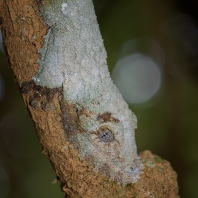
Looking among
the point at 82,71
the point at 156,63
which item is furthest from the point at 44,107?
the point at 156,63

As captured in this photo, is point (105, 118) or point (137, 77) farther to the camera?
point (137, 77)

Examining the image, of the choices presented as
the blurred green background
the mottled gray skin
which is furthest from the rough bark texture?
the blurred green background

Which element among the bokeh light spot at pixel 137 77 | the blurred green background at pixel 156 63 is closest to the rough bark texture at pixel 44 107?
the blurred green background at pixel 156 63

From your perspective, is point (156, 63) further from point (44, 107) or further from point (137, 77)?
point (44, 107)

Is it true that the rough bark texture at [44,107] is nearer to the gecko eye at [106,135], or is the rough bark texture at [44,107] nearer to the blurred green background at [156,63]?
the gecko eye at [106,135]

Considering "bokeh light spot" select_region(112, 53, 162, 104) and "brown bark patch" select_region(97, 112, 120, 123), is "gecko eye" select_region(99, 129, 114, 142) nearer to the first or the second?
"brown bark patch" select_region(97, 112, 120, 123)

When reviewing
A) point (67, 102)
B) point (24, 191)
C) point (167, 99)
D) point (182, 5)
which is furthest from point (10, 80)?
point (67, 102)

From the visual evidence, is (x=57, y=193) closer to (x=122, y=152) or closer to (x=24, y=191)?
(x=24, y=191)
